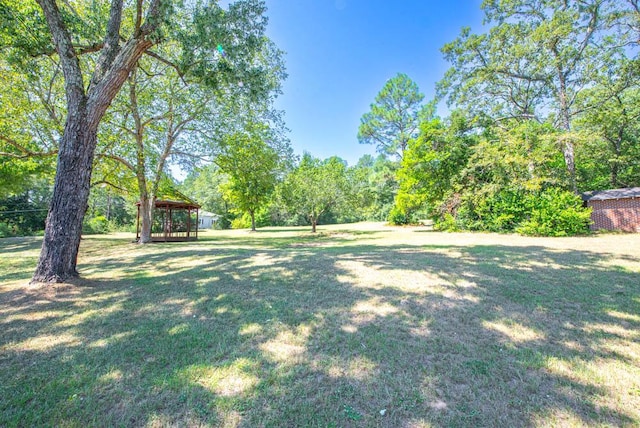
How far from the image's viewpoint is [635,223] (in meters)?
13.6

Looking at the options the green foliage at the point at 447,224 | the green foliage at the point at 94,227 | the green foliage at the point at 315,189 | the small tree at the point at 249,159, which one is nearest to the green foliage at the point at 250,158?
the small tree at the point at 249,159

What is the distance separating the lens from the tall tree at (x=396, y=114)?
2870cm

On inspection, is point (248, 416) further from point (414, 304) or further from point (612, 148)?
point (612, 148)

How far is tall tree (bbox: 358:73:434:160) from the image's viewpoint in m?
28.7

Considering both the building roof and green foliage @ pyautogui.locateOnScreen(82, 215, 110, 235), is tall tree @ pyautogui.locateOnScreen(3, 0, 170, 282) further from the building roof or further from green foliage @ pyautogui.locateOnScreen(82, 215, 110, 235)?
green foliage @ pyautogui.locateOnScreen(82, 215, 110, 235)

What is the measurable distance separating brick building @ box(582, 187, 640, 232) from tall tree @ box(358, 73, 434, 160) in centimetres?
1642

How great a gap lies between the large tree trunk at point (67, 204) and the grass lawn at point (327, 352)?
0.42 meters

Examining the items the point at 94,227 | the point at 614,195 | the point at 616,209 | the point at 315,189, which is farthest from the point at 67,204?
the point at 94,227

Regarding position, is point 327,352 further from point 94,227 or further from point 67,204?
point 94,227

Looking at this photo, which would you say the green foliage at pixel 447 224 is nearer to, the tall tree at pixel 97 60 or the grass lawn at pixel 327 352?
the grass lawn at pixel 327 352

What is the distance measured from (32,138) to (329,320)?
14.9m

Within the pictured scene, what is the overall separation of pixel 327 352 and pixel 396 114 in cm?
3047

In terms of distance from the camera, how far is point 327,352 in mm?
2514

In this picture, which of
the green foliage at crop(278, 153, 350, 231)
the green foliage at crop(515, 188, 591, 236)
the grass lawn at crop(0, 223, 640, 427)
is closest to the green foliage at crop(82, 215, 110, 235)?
the green foliage at crop(278, 153, 350, 231)
